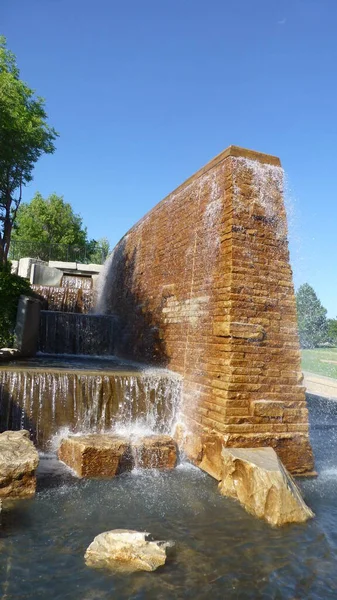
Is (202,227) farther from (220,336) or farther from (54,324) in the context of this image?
(54,324)

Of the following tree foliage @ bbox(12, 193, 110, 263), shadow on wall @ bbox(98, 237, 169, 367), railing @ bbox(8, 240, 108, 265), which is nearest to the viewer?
shadow on wall @ bbox(98, 237, 169, 367)

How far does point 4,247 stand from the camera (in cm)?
1520

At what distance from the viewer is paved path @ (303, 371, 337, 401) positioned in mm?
14866

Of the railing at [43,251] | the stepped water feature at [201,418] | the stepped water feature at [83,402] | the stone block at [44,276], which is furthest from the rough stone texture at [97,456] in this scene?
the railing at [43,251]

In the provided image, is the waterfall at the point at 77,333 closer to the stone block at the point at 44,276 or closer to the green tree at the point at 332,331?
the stone block at the point at 44,276

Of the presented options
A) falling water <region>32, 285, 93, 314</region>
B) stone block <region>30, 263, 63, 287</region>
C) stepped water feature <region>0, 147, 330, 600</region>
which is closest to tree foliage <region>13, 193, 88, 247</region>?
stone block <region>30, 263, 63, 287</region>

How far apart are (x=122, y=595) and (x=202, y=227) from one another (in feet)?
16.7

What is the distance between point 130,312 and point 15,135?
6896 mm

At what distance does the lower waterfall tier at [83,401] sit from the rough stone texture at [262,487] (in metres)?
1.80

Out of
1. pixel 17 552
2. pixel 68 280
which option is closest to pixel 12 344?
pixel 17 552

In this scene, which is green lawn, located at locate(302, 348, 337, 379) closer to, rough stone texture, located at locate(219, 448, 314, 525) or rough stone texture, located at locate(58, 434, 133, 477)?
rough stone texture, located at locate(219, 448, 314, 525)

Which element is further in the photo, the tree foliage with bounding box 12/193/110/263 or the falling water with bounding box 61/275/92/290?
the tree foliage with bounding box 12/193/110/263

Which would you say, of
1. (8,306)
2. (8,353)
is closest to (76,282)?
(8,306)

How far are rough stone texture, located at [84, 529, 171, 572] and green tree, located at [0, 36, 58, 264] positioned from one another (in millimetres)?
11298
